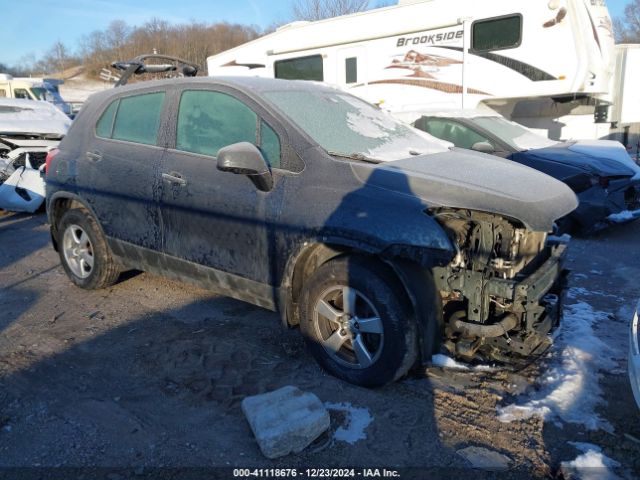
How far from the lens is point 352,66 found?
36.8ft

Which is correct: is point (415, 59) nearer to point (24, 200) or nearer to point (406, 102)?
point (406, 102)

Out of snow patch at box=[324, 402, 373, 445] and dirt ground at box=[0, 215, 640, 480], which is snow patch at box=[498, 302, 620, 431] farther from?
snow patch at box=[324, 402, 373, 445]

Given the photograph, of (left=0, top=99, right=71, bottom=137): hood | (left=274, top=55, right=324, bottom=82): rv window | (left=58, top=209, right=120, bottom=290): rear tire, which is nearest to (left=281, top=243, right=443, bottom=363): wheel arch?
(left=58, top=209, right=120, bottom=290): rear tire

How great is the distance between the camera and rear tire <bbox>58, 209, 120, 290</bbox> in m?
4.91

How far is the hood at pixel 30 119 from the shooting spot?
31.8 ft

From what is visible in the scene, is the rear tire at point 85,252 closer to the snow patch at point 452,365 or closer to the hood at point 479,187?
the hood at point 479,187

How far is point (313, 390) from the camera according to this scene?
3350mm

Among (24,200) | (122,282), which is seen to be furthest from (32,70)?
(122,282)

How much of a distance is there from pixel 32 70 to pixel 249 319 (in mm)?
80104

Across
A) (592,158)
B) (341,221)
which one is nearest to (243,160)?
(341,221)

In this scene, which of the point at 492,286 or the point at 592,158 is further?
the point at 592,158

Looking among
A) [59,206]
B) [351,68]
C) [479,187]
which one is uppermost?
[351,68]

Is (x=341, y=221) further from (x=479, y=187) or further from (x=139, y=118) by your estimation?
(x=139, y=118)

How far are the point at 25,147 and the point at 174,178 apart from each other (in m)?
6.74
